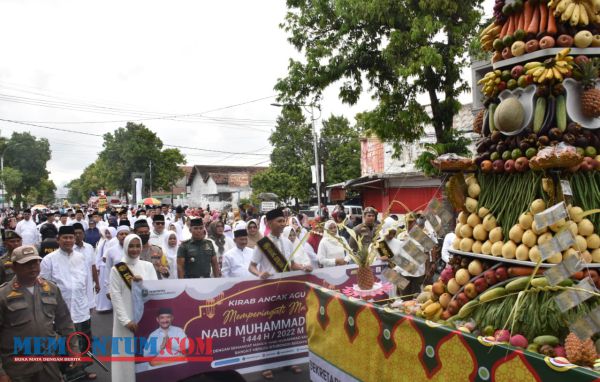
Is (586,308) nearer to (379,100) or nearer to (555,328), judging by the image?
(555,328)

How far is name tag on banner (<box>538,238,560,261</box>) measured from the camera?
273cm

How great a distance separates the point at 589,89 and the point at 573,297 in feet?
5.04

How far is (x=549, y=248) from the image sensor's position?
275cm

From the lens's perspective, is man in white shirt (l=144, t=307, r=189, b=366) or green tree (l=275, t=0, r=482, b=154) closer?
man in white shirt (l=144, t=307, r=189, b=366)

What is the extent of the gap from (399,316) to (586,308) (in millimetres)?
1115

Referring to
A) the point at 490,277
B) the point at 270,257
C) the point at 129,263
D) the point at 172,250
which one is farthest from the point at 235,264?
the point at 490,277

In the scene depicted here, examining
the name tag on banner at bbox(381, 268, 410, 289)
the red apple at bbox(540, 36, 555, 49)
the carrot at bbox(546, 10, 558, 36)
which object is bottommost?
the name tag on banner at bbox(381, 268, 410, 289)

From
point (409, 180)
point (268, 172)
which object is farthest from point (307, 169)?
point (409, 180)

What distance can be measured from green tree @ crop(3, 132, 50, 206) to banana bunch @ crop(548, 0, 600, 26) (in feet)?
191

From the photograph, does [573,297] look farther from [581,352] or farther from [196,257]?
[196,257]

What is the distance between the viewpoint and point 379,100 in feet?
42.7

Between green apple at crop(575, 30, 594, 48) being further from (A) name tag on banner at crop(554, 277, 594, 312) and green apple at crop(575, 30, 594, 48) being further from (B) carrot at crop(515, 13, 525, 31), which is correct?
(A) name tag on banner at crop(554, 277, 594, 312)

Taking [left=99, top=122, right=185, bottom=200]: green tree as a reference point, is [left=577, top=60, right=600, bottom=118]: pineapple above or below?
below

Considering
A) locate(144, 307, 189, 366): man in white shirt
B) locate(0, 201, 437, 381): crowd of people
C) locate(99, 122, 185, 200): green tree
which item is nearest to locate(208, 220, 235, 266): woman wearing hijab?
locate(0, 201, 437, 381): crowd of people
